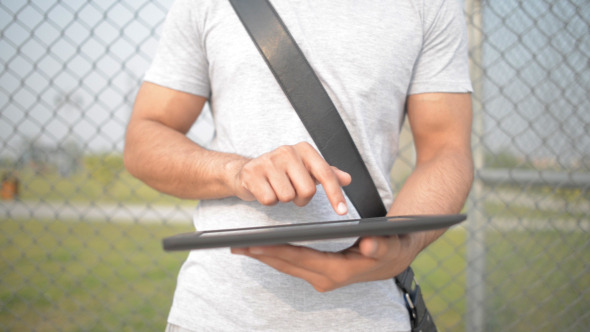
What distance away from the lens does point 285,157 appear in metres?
0.62

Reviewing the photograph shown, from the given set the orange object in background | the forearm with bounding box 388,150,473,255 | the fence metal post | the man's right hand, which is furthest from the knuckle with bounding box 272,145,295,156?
the orange object in background

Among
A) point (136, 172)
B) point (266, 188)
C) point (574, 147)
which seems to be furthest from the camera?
point (574, 147)

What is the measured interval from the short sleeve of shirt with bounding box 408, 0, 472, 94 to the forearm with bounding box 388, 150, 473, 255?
0.60 ft

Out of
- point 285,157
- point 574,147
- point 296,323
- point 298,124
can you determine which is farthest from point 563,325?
point 285,157

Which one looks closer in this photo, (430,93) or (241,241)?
(241,241)

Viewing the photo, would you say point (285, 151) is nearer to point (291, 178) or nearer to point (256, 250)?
point (291, 178)

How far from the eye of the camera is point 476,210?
2.06 metres

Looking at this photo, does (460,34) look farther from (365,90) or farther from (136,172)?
(136,172)

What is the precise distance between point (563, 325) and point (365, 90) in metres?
2.18

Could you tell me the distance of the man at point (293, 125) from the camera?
2.85 ft

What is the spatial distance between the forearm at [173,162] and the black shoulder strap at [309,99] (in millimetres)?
184

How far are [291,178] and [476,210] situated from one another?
176 centimetres

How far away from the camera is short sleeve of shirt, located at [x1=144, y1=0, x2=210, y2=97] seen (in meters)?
0.95

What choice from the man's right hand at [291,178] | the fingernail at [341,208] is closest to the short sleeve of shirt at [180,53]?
the man's right hand at [291,178]
